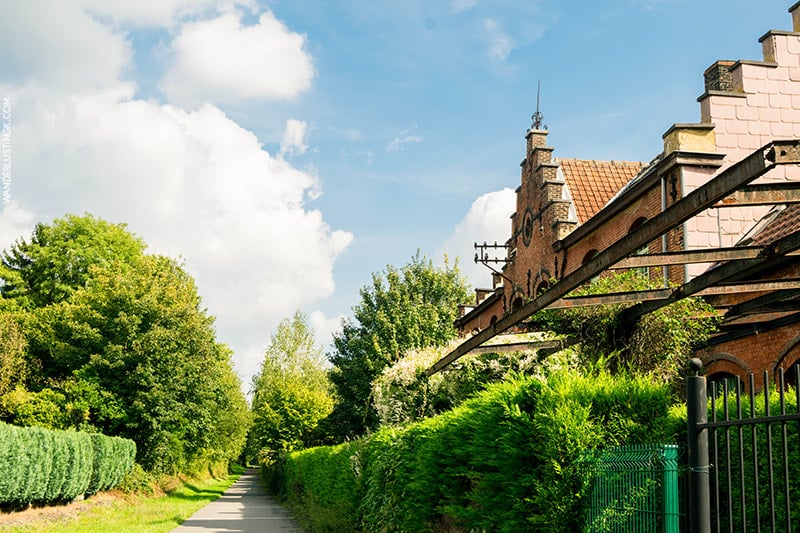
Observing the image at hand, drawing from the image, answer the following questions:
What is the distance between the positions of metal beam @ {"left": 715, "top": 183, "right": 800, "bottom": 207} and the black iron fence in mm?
1521

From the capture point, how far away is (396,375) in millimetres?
19406

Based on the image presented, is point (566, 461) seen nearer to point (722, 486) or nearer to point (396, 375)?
point (722, 486)

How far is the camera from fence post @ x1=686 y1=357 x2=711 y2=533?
4.72 metres

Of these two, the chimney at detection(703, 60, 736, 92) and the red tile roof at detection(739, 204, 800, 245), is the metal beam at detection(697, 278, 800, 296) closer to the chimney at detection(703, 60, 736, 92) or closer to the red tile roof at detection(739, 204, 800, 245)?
the red tile roof at detection(739, 204, 800, 245)

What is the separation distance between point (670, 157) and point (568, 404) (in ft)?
38.9

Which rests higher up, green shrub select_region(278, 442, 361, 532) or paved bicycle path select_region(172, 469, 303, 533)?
green shrub select_region(278, 442, 361, 532)

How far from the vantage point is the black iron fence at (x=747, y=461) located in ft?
14.1

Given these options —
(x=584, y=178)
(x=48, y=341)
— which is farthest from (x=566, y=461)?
(x=48, y=341)

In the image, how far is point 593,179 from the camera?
2661 centimetres

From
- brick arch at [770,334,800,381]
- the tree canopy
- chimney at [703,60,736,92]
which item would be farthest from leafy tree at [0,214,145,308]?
brick arch at [770,334,800,381]

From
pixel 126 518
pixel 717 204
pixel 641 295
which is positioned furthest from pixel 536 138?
pixel 126 518

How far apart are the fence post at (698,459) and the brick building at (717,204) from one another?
5289 millimetres

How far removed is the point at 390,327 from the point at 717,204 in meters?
18.5

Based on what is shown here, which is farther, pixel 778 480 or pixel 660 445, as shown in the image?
pixel 660 445
